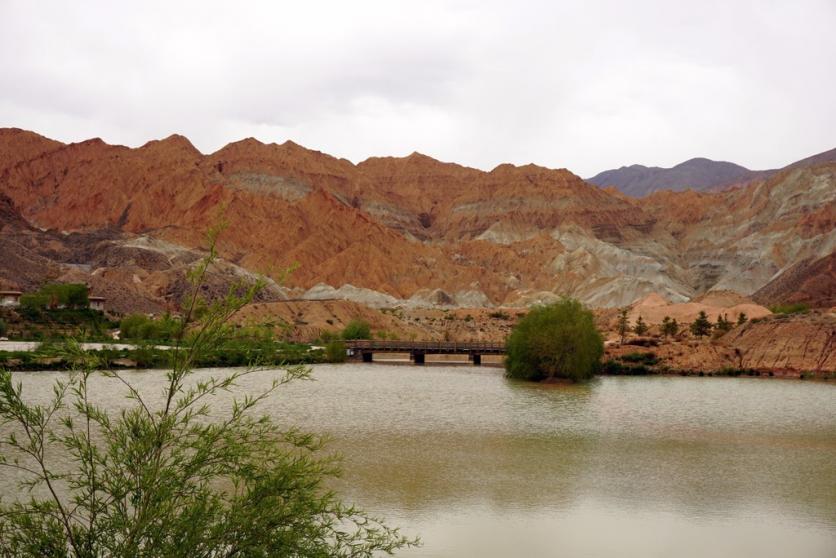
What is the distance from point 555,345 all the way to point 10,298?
57112mm

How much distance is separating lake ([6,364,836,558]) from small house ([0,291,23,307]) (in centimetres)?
3986

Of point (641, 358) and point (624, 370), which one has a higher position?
point (641, 358)

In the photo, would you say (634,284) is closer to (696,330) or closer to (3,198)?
(696,330)

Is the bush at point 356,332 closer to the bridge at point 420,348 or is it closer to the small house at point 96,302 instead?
the bridge at point 420,348

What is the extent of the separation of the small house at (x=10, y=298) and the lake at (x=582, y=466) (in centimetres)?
3986

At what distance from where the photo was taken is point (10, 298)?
8625 centimetres

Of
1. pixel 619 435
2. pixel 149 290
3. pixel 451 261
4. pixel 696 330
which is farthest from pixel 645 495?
pixel 451 261

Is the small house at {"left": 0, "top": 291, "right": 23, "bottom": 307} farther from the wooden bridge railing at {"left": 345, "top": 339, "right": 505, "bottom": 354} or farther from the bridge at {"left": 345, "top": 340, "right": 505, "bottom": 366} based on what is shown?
the wooden bridge railing at {"left": 345, "top": 339, "right": 505, "bottom": 354}

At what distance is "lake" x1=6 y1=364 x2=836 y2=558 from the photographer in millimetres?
19812

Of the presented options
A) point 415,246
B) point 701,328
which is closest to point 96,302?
point 701,328

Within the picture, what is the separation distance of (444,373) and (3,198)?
4548 inches

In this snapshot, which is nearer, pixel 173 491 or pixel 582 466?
pixel 173 491

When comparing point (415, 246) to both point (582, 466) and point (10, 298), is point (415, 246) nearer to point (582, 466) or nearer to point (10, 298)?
point (10, 298)

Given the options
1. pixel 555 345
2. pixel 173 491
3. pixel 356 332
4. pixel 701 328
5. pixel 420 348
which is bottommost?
pixel 173 491
